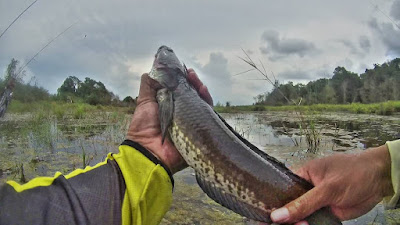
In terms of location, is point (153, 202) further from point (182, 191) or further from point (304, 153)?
point (304, 153)

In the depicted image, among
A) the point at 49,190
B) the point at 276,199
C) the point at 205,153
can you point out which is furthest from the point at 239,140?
the point at 49,190

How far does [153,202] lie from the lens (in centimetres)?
179

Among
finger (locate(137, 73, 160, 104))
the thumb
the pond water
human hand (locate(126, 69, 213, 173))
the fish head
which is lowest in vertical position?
the pond water

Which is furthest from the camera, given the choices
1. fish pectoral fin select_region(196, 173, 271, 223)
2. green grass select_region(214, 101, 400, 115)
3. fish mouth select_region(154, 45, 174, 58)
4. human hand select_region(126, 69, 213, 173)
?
green grass select_region(214, 101, 400, 115)

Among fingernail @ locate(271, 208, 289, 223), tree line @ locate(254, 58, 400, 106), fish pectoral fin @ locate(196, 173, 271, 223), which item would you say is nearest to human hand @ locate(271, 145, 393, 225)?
fingernail @ locate(271, 208, 289, 223)

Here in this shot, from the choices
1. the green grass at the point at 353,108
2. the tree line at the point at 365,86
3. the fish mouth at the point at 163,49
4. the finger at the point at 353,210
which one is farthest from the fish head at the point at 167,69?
the tree line at the point at 365,86

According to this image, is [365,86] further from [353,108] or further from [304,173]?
[304,173]

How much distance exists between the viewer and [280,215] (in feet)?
5.67

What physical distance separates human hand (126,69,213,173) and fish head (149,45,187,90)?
10cm

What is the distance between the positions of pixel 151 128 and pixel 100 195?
82 centimetres

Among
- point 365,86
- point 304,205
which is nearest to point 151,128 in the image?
point 304,205

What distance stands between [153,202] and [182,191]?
273cm

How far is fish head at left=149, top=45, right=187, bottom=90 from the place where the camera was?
2.74m

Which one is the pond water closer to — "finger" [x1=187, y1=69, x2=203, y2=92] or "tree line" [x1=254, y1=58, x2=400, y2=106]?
"finger" [x1=187, y1=69, x2=203, y2=92]
